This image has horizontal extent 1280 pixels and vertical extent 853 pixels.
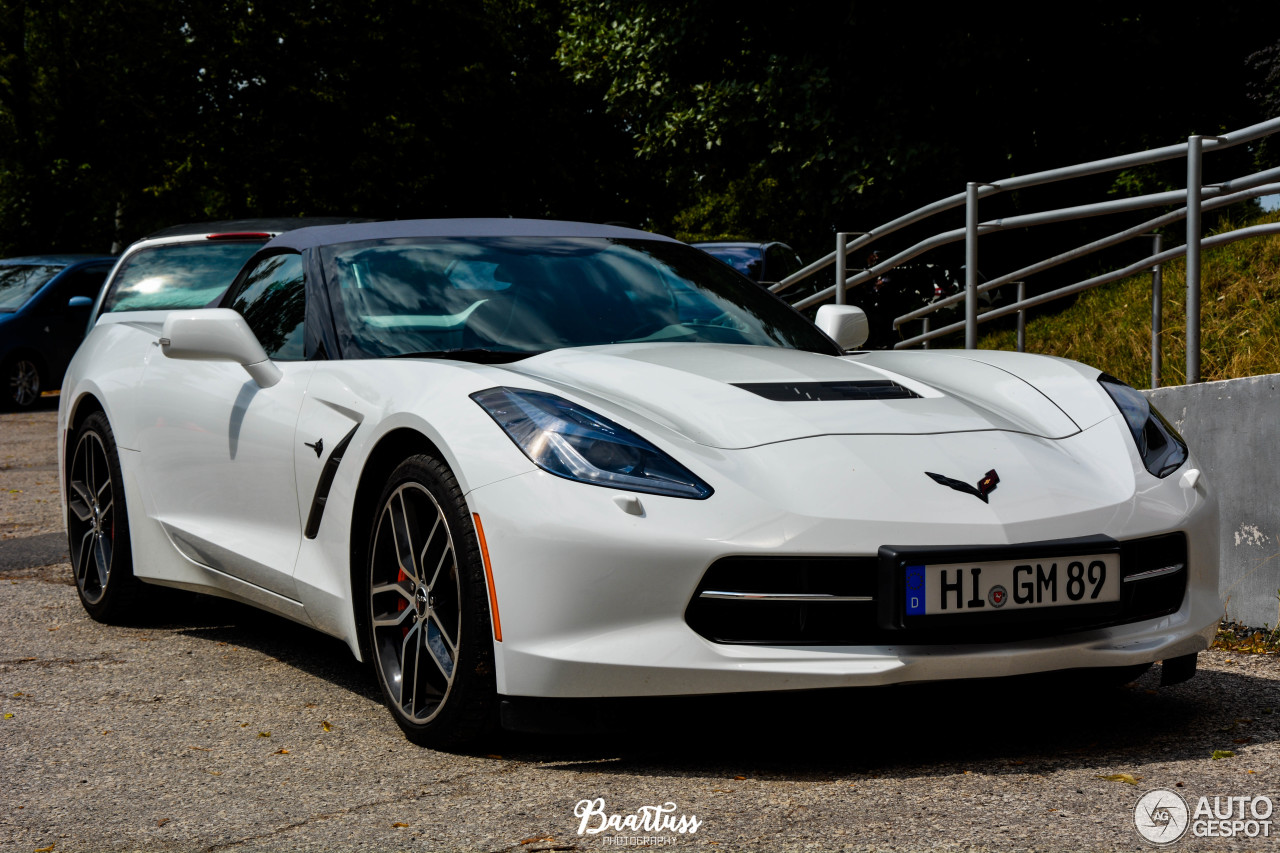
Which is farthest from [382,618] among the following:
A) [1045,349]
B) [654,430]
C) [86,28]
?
[86,28]

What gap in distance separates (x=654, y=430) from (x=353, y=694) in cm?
140

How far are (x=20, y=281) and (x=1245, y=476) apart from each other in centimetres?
1637

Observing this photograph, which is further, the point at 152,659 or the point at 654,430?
the point at 152,659

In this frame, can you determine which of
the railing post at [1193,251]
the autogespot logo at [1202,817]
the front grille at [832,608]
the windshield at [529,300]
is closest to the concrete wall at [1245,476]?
the railing post at [1193,251]

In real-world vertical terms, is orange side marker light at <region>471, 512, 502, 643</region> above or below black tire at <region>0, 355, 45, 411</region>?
above

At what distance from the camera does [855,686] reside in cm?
309

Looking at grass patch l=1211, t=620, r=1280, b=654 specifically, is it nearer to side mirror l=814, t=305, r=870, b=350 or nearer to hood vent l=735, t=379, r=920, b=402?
side mirror l=814, t=305, r=870, b=350

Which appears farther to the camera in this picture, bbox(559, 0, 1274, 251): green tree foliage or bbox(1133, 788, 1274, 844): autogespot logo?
bbox(559, 0, 1274, 251): green tree foliage

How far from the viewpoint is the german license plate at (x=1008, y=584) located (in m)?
3.07

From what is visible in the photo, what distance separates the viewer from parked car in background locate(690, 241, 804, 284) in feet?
41.0

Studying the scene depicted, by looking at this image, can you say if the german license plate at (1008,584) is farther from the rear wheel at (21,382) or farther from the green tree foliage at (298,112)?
the green tree foliage at (298,112)

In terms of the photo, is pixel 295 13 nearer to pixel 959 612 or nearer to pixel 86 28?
pixel 86 28

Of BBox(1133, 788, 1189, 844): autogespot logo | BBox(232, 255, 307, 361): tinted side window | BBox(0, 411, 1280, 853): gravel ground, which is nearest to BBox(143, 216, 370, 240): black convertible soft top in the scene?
BBox(232, 255, 307, 361): tinted side window

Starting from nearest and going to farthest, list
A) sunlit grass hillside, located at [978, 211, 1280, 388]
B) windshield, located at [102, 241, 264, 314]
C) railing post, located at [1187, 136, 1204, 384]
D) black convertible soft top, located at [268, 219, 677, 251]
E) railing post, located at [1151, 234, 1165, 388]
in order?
black convertible soft top, located at [268, 219, 677, 251] < railing post, located at [1187, 136, 1204, 384] < railing post, located at [1151, 234, 1165, 388] < sunlit grass hillside, located at [978, 211, 1280, 388] < windshield, located at [102, 241, 264, 314]
